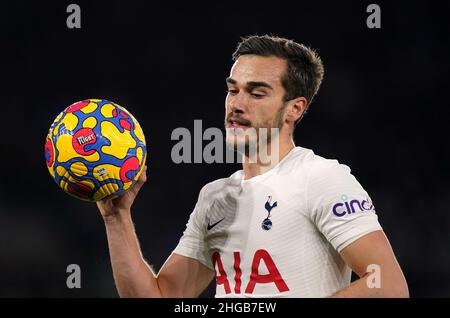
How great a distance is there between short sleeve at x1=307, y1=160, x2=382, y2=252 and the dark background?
417 centimetres

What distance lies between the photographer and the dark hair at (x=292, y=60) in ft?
12.5

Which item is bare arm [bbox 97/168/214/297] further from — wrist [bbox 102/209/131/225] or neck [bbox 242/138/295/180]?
neck [bbox 242/138/295/180]

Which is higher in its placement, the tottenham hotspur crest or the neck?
the neck

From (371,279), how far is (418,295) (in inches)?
187

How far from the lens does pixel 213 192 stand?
397 cm

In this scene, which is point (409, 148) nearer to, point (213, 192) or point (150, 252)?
point (150, 252)

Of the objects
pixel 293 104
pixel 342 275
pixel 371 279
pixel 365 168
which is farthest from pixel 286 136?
pixel 365 168

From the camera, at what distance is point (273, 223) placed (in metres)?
3.46

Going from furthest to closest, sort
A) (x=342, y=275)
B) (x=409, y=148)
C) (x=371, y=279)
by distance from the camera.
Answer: (x=409, y=148)
(x=342, y=275)
(x=371, y=279)

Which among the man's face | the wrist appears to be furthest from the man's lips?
the wrist

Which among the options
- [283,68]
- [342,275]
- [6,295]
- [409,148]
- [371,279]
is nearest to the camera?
[371,279]

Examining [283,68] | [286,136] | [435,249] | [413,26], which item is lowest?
[435,249]

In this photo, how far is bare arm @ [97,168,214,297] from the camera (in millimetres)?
3648

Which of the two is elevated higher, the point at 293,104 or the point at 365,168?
the point at 293,104
